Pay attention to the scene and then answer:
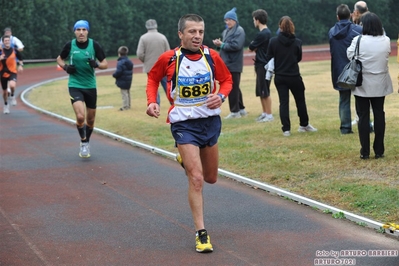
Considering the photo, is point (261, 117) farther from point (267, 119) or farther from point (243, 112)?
point (243, 112)

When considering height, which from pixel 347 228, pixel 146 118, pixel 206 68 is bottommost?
pixel 146 118

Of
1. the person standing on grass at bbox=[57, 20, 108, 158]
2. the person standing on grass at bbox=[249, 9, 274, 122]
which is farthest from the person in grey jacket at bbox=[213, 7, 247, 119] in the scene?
the person standing on grass at bbox=[57, 20, 108, 158]

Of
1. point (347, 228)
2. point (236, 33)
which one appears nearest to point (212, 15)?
point (236, 33)

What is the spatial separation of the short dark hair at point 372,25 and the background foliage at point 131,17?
3064 cm

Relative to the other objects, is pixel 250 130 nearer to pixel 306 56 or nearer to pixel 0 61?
pixel 0 61

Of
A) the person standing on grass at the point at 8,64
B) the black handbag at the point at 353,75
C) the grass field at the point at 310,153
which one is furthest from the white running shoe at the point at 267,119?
the person standing on grass at the point at 8,64

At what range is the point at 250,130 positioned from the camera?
48.0 ft

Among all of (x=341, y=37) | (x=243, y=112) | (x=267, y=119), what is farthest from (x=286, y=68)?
(x=243, y=112)

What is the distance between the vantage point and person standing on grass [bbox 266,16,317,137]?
13.5 m

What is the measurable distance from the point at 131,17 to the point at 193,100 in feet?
146

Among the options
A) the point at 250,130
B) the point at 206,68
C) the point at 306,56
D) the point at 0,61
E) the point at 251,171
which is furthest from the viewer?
the point at 306,56

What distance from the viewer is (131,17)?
51.2 metres

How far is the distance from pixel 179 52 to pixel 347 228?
2.28 meters

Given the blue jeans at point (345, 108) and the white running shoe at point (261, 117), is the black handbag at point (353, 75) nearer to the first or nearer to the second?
the blue jeans at point (345, 108)
